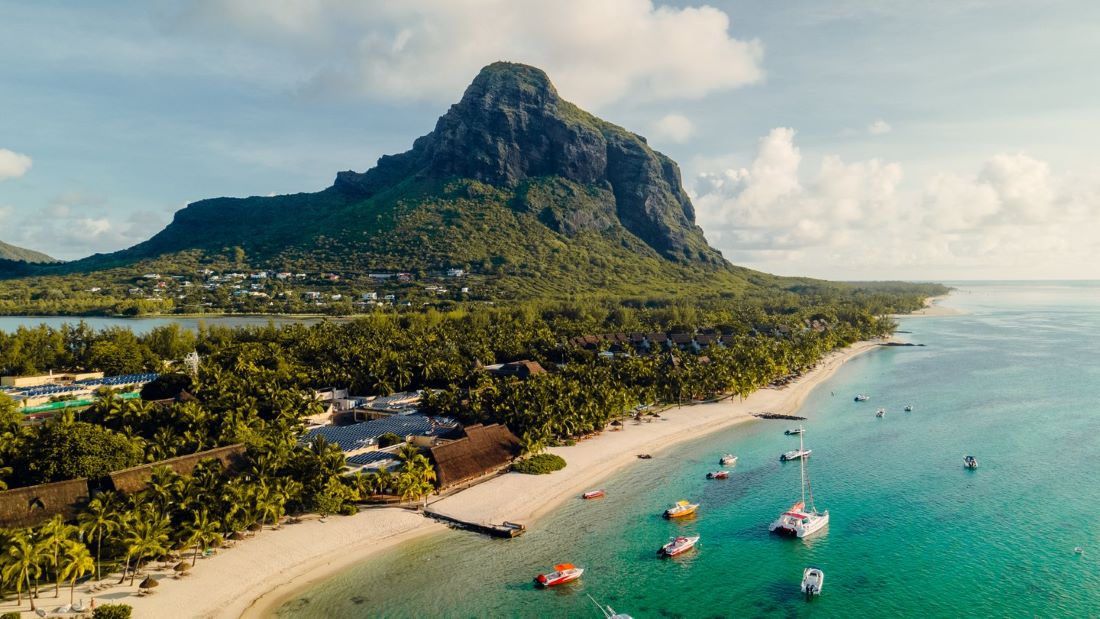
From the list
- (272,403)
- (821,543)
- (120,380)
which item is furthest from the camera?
(120,380)

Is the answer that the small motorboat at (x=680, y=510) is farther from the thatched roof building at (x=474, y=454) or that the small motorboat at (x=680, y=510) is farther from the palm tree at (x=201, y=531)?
the palm tree at (x=201, y=531)

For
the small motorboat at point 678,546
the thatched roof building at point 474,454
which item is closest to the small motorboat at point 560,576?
the small motorboat at point 678,546

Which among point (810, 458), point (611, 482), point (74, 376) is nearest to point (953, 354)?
point (810, 458)

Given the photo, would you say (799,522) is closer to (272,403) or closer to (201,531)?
(201,531)

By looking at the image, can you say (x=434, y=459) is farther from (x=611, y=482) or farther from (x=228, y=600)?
(x=228, y=600)

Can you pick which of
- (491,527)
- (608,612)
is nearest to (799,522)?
(608,612)

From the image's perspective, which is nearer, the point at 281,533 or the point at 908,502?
the point at 281,533
